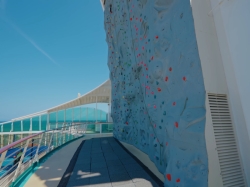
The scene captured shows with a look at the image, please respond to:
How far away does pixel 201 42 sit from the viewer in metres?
1.76

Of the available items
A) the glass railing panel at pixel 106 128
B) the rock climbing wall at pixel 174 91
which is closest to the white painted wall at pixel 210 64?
the rock climbing wall at pixel 174 91

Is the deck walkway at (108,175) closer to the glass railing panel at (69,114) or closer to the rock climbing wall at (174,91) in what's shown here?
the rock climbing wall at (174,91)

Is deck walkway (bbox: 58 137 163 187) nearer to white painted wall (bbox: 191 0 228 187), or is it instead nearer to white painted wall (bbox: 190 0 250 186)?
white painted wall (bbox: 191 0 228 187)

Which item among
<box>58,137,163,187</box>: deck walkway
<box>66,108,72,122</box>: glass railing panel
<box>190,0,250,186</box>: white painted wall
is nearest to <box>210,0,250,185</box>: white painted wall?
<box>190,0,250,186</box>: white painted wall

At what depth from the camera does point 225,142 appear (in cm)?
172

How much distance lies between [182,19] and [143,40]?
3.88 ft

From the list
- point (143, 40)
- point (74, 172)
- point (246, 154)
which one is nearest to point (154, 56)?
point (143, 40)

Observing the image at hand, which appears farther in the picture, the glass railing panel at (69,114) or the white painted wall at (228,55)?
the glass railing panel at (69,114)

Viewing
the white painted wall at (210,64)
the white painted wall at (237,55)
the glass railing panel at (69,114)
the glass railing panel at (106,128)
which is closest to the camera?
the white painted wall at (237,55)

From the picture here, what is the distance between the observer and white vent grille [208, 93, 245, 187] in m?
1.64

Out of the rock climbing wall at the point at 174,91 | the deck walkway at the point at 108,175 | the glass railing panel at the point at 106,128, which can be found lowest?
the deck walkway at the point at 108,175

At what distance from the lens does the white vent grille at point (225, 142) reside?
5.40ft

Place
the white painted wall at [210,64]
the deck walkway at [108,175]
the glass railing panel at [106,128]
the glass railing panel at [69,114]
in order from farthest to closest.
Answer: the glass railing panel at [69,114] < the glass railing panel at [106,128] < the deck walkway at [108,175] < the white painted wall at [210,64]

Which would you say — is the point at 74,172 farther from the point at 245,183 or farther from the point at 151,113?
the point at 245,183
